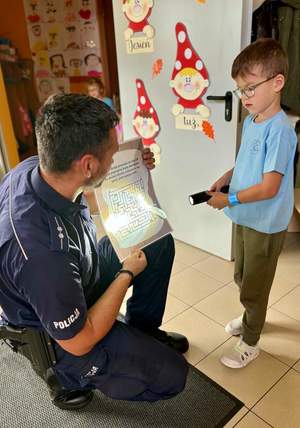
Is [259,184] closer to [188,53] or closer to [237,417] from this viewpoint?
[237,417]

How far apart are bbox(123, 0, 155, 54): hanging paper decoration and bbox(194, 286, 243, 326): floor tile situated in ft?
4.88

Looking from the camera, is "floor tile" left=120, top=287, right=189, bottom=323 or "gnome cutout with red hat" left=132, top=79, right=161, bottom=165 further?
"gnome cutout with red hat" left=132, top=79, right=161, bottom=165

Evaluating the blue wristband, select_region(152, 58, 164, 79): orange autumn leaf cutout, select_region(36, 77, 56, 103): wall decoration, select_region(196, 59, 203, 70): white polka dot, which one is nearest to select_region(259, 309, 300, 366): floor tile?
the blue wristband

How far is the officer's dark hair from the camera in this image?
2.89 ft

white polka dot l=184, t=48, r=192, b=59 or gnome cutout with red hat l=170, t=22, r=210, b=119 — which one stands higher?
white polka dot l=184, t=48, r=192, b=59

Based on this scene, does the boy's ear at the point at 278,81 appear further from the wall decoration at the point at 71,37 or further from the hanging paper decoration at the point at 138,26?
the wall decoration at the point at 71,37

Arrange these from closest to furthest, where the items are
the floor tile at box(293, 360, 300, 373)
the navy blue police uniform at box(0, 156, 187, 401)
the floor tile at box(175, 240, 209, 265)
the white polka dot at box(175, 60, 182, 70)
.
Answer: the navy blue police uniform at box(0, 156, 187, 401), the floor tile at box(293, 360, 300, 373), the white polka dot at box(175, 60, 182, 70), the floor tile at box(175, 240, 209, 265)

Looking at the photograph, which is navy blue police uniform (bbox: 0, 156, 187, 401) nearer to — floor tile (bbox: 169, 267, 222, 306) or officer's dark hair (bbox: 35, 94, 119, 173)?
officer's dark hair (bbox: 35, 94, 119, 173)

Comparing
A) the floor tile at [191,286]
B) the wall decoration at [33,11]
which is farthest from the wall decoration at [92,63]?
Result: the floor tile at [191,286]

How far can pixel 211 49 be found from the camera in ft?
5.93

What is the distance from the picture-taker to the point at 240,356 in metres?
1.44

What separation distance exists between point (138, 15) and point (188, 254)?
59.2 inches

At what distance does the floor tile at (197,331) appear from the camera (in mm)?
1519

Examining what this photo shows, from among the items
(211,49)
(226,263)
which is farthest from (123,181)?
(226,263)
